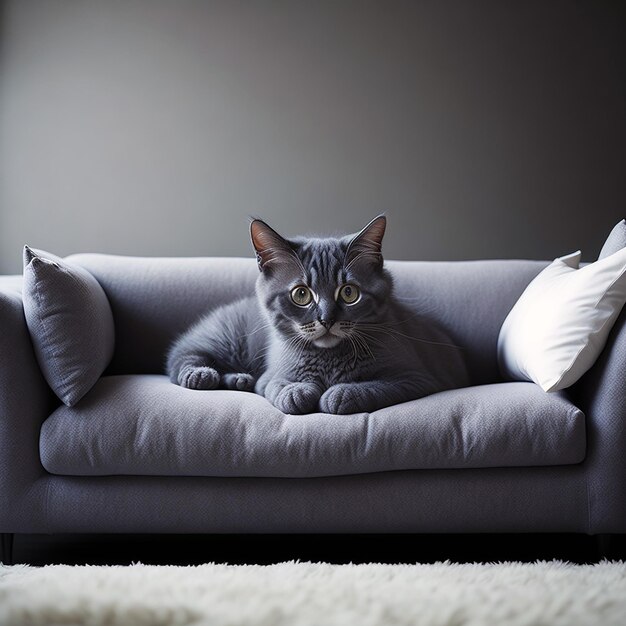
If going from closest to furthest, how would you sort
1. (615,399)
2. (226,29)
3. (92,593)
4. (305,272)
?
(92,593) → (615,399) → (305,272) → (226,29)

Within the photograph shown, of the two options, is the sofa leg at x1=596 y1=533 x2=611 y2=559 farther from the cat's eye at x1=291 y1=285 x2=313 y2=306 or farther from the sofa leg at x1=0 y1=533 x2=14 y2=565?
the sofa leg at x1=0 y1=533 x2=14 y2=565

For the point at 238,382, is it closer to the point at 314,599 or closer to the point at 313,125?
the point at 314,599

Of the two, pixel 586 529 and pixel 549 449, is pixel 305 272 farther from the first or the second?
pixel 586 529

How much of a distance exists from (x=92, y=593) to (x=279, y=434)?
79 centimetres

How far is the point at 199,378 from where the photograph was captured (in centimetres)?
192

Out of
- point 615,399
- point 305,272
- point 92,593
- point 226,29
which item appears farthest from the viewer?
point 226,29

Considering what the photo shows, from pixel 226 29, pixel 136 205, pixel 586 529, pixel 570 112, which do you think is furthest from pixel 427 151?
pixel 586 529

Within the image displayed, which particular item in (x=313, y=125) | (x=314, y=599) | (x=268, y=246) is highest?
(x=313, y=125)

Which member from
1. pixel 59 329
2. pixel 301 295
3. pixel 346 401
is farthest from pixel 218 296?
pixel 346 401

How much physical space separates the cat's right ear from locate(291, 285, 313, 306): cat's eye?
9cm

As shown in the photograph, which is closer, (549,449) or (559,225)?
(549,449)

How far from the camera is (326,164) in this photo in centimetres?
298

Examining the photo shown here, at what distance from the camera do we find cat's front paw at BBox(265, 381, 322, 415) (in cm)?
174

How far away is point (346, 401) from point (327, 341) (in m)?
0.19
